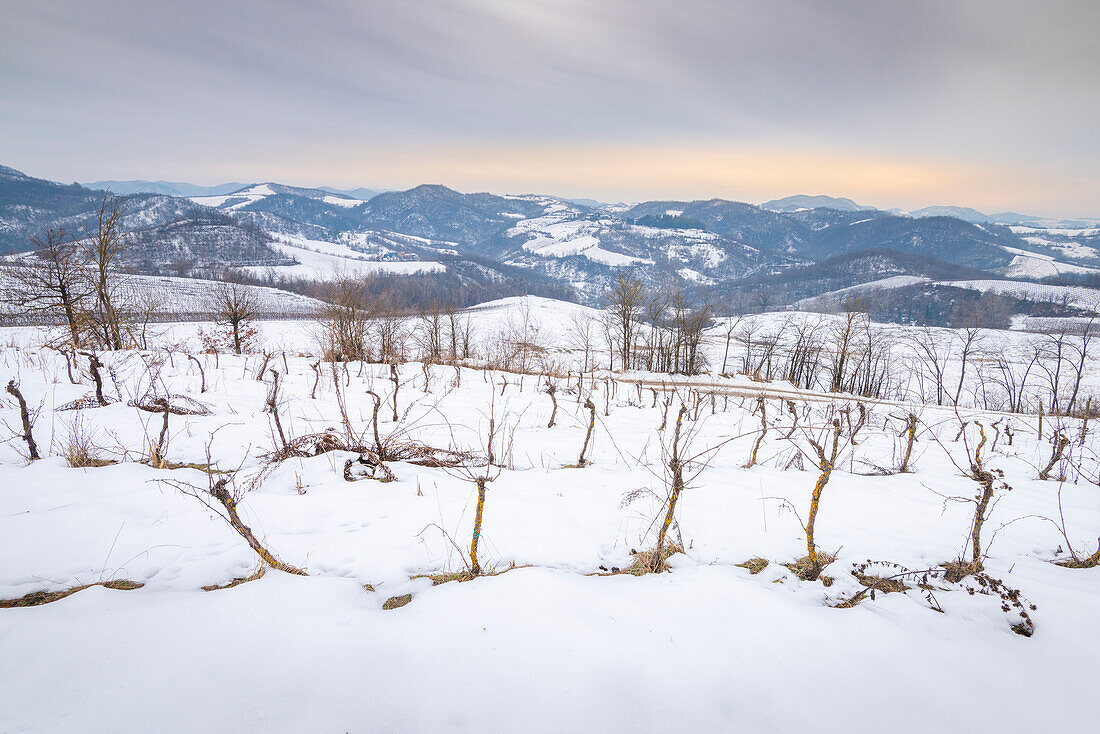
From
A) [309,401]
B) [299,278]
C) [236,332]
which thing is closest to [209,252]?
[299,278]

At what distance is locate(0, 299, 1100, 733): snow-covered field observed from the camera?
5.61 feet

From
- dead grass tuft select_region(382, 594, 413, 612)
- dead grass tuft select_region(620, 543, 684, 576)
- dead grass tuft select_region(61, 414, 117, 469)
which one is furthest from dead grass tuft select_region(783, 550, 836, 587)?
dead grass tuft select_region(61, 414, 117, 469)

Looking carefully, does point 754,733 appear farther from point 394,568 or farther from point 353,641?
point 394,568

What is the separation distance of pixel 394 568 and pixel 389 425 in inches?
184

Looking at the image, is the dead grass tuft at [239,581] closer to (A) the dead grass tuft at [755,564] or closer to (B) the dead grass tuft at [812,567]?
(A) the dead grass tuft at [755,564]

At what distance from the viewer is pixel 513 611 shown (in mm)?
2279

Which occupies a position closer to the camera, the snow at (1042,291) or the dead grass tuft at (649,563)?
the dead grass tuft at (649,563)

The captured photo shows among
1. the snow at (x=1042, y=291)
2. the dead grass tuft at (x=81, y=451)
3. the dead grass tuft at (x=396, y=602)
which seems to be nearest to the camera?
the dead grass tuft at (x=396, y=602)

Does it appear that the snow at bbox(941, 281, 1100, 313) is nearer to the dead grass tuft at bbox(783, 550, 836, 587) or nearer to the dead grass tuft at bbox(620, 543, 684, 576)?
the dead grass tuft at bbox(783, 550, 836, 587)

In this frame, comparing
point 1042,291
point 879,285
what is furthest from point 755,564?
point 879,285

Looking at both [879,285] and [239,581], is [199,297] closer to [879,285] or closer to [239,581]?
[239,581]

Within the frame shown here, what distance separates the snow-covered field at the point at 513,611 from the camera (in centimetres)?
171

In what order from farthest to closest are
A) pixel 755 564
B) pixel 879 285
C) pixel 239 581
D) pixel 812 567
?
pixel 879 285
pixel 755 564
pixel 812 567
pixel 239 581

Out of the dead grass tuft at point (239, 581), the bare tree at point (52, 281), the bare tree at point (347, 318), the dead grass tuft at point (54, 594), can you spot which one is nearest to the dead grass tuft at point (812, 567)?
the dead grass tuft at point (239, 581)
